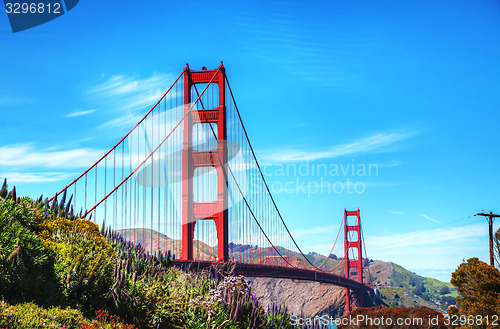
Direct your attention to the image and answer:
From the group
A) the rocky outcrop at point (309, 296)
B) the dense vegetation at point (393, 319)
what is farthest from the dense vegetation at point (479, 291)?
the rocky outcrop at point (309, 296)

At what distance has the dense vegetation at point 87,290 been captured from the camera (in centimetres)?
1155

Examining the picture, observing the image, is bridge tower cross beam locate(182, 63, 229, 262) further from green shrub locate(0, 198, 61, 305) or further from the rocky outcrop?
the rocky outcrop

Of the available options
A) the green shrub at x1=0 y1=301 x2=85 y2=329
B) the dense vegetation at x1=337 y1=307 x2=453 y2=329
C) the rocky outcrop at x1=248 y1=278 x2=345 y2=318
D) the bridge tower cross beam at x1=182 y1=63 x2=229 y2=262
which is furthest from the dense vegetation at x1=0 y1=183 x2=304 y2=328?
the rocky outcrop at x1=248 y1=278 x2=345 y2=318

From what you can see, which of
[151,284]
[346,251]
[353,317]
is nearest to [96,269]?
[151,284]

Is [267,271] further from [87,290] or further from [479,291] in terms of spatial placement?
[87,290]

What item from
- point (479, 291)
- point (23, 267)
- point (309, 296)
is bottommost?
point (309, 296)

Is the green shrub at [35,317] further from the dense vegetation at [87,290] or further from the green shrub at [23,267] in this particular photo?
the green shrub at [23,267]

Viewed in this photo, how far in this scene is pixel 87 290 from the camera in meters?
12.8

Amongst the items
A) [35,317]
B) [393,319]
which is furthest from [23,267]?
[393,319]

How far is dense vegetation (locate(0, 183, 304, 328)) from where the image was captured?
11.6 metres

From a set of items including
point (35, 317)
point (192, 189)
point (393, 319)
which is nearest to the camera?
point (35, 317)

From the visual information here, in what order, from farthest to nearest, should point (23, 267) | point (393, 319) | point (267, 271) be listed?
point (267, 271), point (393, 319), point (23, 267)

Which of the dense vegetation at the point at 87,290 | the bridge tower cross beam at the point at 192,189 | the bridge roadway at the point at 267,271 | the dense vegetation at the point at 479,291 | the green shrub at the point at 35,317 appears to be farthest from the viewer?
the bridge tower cross beam at the point at 192,189

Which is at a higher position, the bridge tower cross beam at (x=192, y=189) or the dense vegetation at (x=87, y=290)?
the bridge tower cross beam at (x=192, y=189)
